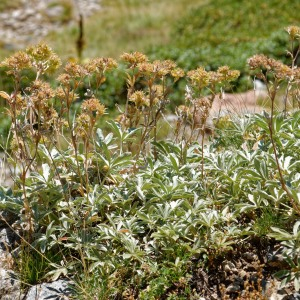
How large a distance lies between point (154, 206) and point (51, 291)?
73cm

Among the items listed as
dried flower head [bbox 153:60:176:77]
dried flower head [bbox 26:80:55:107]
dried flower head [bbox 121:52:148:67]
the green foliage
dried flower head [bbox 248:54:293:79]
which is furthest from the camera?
the green foliage

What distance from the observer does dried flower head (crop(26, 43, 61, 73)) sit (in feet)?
10.4

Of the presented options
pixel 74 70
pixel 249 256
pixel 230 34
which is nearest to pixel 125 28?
pixel 230 34

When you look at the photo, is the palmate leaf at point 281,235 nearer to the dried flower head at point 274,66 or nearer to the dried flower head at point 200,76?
the dried flower head at point 274,66

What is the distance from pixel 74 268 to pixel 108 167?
2.24 feet

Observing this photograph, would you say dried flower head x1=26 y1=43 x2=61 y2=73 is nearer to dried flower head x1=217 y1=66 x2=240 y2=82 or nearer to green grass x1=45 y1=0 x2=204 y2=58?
dried flower head x1=217 y1=66 x2=240 y2=82

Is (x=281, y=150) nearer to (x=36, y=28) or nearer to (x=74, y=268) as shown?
(x=74, y=268)

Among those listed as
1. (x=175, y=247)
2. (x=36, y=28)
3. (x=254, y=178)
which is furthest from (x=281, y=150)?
(x=36, y=28)

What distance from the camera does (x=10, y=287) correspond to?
3.14 metres

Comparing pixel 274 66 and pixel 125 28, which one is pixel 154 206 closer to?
pixel 274 66

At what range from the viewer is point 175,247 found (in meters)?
3.04

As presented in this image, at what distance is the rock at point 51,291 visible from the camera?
9.80 feet

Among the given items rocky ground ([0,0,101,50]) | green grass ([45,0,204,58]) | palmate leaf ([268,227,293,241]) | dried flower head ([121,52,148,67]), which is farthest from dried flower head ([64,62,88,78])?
rocky ground ([0,0,101,50])

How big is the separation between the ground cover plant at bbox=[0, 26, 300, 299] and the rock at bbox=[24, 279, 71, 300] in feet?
0.17
